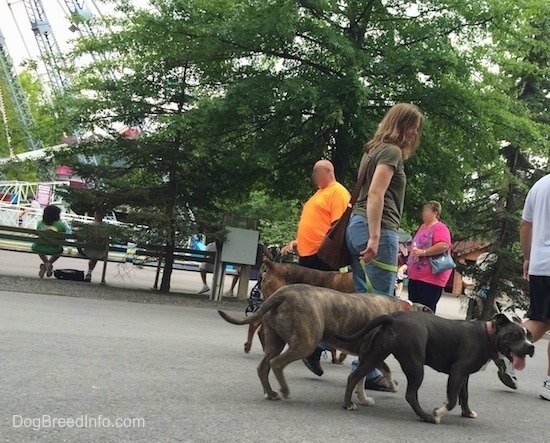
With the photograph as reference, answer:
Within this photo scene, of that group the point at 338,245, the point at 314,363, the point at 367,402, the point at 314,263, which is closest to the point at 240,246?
the point at 314,263

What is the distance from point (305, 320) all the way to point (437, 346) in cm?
94

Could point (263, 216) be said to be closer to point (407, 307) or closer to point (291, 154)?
point (291, 154)

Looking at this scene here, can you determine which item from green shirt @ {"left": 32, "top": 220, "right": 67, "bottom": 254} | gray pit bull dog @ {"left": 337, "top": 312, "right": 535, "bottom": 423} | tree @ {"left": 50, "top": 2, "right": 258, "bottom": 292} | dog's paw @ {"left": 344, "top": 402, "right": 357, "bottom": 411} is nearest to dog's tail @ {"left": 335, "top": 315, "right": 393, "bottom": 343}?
gray pit bull dog @ {"left": 337, "top": 312, "right": 535, "bottom": 423}

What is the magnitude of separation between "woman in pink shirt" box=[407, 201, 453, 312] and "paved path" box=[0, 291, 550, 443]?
3.57ft

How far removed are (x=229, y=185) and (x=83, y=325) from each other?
6683mm

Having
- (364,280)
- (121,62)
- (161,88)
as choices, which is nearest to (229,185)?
(161,88)

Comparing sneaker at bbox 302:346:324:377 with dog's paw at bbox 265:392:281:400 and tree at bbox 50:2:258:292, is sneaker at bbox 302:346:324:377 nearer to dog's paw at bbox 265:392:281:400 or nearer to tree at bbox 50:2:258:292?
dog's paw at bbox 265:392:281:400

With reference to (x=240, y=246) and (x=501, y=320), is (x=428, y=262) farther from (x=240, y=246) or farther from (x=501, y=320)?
(x=240, y=246)

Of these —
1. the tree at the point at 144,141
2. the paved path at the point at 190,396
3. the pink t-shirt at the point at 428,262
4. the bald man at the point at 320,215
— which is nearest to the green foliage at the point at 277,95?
the tree at the point at 144,141

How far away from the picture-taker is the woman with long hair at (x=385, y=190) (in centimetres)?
530

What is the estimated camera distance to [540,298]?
247 inches

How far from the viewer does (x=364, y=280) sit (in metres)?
5.74

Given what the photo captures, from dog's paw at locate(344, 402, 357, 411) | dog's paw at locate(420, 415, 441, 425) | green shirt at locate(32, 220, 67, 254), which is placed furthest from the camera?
green shirt at locate(32, 220, 67, 254)

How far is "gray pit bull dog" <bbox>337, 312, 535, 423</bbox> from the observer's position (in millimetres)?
4633
